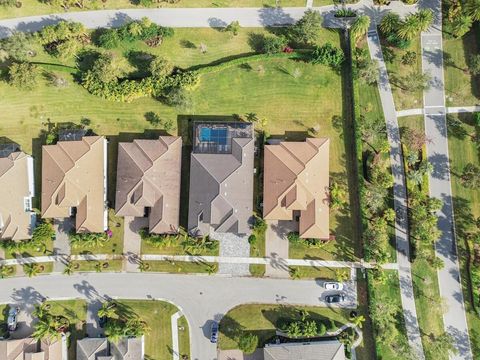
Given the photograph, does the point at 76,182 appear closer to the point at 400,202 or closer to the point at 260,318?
the point at 260,318

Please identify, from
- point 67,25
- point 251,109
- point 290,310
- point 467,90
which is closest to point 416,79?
point 467,90

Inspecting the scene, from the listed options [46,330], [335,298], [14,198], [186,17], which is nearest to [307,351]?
[335,298]

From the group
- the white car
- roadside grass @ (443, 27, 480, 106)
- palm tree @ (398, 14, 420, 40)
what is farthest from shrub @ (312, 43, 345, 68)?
the white car

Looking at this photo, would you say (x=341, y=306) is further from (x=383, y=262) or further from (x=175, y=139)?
(x=175, y=139)

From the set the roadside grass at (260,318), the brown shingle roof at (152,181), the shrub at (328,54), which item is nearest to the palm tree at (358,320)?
the roadside grass at (260,318)

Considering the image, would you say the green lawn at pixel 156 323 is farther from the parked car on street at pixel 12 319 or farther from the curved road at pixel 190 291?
the parked car on street at pixel 12 319

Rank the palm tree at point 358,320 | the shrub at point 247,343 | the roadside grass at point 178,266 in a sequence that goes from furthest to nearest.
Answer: the roadside grass at point 178,266, the palm tree at point 358,320, the shrub at point 247,343
